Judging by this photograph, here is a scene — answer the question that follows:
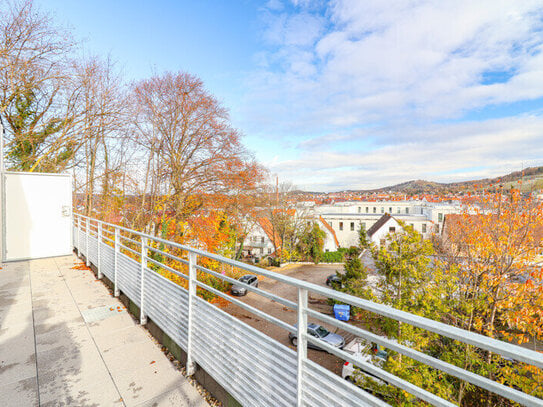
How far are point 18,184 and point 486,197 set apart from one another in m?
15.1

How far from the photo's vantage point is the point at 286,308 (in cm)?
Result: 1756

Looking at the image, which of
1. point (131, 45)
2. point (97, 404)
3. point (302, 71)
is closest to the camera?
point (97, 404)

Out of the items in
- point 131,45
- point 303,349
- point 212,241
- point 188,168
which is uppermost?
point 131,45

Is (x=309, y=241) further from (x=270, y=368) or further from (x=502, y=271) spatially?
(x=270, y=368)

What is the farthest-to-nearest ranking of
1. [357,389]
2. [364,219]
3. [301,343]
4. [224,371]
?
1. [364,219]
2. [224,371]
3. [301,343]
4. [357,389]

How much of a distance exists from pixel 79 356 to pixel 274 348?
99.2 inches

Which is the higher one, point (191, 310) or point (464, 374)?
point (464, 374)

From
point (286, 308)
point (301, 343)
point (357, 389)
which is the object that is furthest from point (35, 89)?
point (286, 308)

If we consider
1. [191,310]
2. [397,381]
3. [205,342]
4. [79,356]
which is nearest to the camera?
[397,381]

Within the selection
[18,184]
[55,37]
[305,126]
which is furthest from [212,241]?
[305,126]

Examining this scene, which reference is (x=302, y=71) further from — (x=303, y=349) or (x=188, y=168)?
(x=303, y=349)

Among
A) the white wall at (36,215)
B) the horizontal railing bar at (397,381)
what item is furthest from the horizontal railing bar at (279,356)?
the white wall at (36,215)

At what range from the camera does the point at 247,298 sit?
17.9 m

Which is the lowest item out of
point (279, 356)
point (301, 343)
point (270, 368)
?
point (270, 368)
